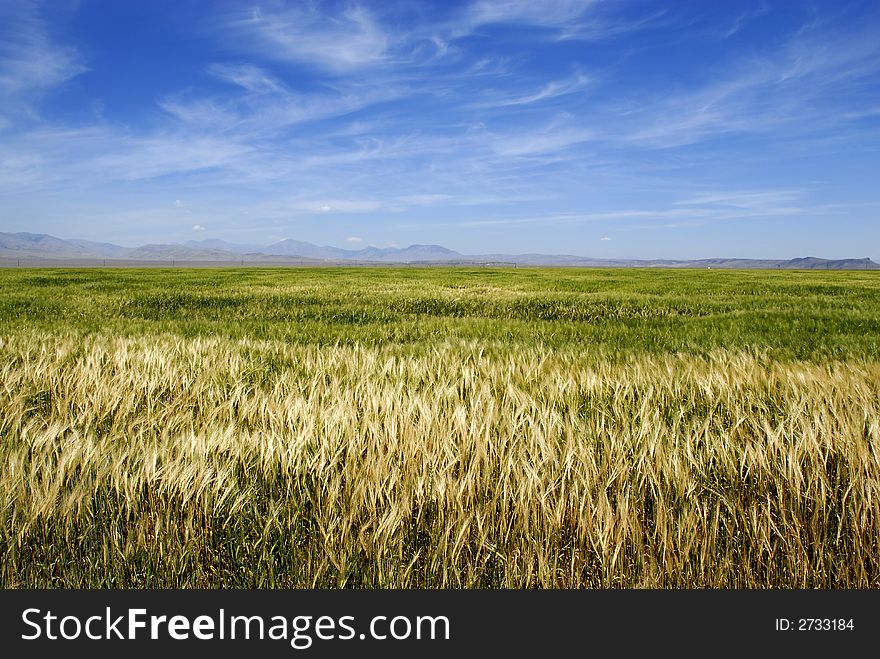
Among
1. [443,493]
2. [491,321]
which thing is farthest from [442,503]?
[491,321]

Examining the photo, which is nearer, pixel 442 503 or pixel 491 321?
pixel 442 503

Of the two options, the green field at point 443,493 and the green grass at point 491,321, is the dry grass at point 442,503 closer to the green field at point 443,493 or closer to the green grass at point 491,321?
the green field at point 443,493

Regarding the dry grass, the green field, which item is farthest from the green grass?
the dry grass

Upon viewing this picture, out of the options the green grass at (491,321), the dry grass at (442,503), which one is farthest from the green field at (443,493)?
the green grass at (491,321)

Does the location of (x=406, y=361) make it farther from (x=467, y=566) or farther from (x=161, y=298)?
(x=161, y=298)

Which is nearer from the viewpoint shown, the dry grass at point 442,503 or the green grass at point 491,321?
the dry grass at point 442,503

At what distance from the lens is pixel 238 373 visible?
367 cm

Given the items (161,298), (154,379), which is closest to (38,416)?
(154,379)

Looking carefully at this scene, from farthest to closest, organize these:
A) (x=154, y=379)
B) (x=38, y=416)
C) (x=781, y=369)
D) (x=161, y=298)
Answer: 1. (x=161, y=298)
2. (x=781, y=369)
3. (x=154, y=379)
4. (x=38, y=416)

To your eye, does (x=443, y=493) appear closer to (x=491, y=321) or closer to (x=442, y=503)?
(x=442, y=503)

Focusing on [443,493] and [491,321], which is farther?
[491,321]

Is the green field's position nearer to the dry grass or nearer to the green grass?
the dry grass

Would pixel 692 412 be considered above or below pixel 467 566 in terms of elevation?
above

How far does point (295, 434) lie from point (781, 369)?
10.7 feet
